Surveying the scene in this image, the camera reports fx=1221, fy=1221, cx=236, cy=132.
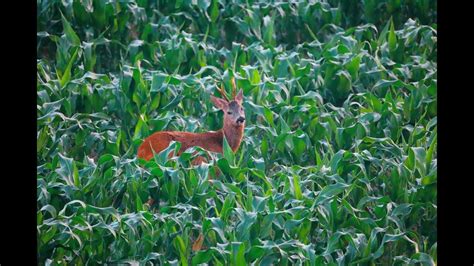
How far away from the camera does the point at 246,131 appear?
24.7ft

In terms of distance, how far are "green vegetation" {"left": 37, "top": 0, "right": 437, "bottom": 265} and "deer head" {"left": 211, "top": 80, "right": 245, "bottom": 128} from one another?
0.13 m

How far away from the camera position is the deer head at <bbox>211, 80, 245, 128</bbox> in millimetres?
7441

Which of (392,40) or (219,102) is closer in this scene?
(219,102)

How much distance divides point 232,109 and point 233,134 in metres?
0.15

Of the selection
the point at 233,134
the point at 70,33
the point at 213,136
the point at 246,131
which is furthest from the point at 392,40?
the point at 70,33

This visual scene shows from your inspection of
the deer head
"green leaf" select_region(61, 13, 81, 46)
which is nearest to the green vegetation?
"green leaf" select_region(61, 13, 81, 46)

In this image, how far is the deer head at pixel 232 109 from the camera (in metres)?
7.44

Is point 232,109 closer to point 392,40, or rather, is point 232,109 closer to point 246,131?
point 246,131

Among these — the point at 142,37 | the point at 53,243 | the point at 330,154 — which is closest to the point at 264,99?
the point at 330,154

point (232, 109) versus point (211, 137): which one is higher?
point (232, 109)

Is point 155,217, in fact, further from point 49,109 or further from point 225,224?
point 49,109

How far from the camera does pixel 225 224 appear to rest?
655 centimetres
